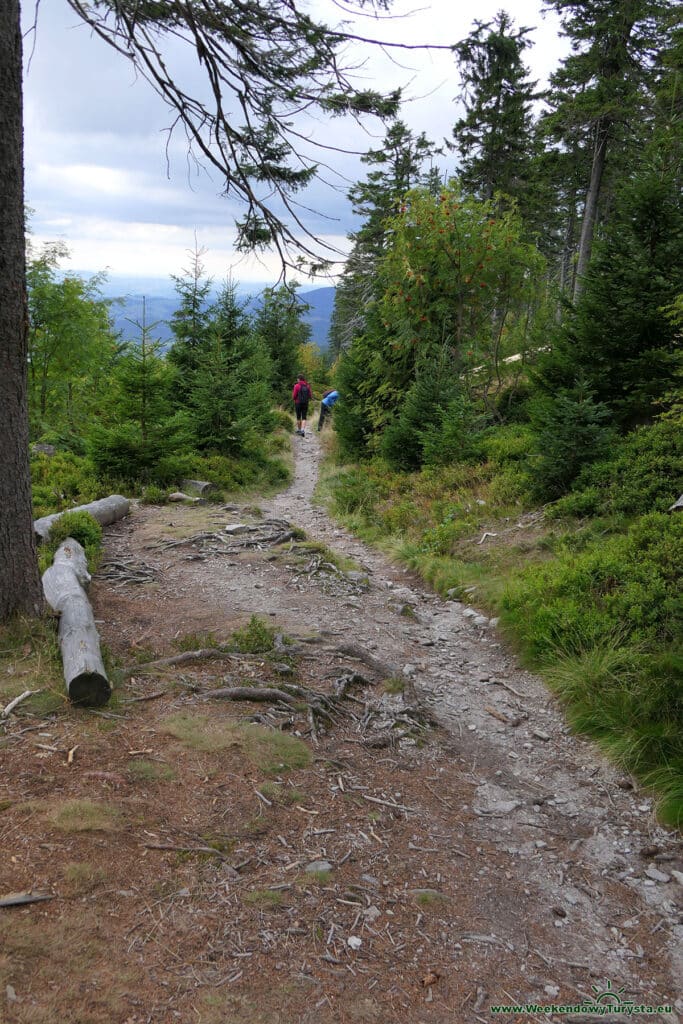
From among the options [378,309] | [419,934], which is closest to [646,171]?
[378,309]

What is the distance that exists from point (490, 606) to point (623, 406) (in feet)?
16.1

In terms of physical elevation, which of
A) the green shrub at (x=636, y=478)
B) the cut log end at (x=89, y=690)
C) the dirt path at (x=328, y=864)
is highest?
the green shrub at (x=636, y=478)

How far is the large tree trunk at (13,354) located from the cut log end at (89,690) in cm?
103

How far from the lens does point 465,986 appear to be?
291cm

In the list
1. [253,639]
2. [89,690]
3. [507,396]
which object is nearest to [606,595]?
[253,639]

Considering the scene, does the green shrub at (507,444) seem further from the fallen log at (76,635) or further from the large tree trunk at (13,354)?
the large tree trunk at (13,354)

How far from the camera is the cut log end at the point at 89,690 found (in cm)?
438

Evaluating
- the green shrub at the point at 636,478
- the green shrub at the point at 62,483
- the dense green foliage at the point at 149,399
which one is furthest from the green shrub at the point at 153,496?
the green shrub at the point at 636,478

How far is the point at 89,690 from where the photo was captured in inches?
174

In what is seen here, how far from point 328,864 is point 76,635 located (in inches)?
107

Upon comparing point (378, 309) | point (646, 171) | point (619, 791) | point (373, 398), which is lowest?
point (619, 791)

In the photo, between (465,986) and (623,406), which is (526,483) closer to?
(623,406)

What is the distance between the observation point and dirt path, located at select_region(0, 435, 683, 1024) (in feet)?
8.78

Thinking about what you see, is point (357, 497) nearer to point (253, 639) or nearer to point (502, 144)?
point (253, 639)
